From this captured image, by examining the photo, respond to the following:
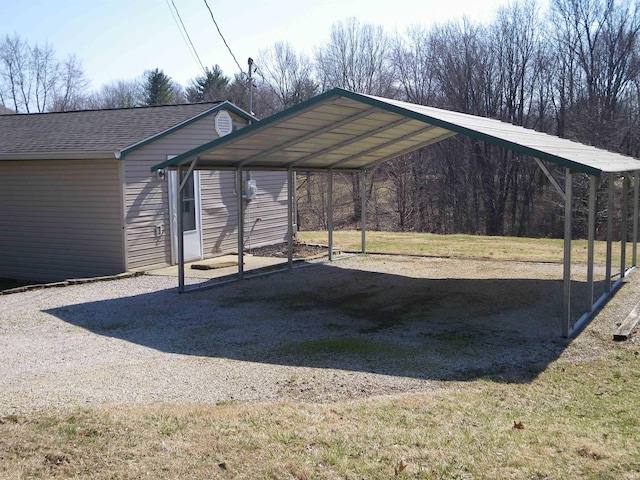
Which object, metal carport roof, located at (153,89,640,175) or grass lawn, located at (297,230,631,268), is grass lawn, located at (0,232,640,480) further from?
grass lawn, located at (297,230,631,268)

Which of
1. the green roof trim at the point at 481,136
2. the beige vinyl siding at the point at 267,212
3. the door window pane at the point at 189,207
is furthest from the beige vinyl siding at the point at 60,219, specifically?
the green roof trim at the point at 481,136

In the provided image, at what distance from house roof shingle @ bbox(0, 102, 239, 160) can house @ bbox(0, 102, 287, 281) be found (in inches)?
1.0

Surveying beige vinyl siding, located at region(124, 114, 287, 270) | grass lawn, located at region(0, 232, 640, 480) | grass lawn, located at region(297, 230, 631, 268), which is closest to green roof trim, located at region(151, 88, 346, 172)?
beige vinyl siding, located at region(124, 114, 287, 270)

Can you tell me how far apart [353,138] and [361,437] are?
24.5 feet

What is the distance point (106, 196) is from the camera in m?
11.6

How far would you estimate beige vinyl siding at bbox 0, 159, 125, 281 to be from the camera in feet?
38.4

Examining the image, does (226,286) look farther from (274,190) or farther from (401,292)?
(274,190)

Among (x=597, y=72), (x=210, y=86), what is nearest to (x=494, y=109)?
(x=597, y=72)

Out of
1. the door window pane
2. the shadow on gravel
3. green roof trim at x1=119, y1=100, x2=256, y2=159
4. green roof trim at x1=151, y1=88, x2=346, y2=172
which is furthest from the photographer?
the door window pane

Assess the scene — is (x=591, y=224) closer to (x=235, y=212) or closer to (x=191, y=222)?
→ (x=191, y=222)

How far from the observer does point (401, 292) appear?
10.1 meters

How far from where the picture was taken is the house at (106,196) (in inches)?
460

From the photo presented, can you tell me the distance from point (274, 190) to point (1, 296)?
25.3 ft

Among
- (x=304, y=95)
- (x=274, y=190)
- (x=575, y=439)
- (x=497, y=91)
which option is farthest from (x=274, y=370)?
(x=304, y=95)
